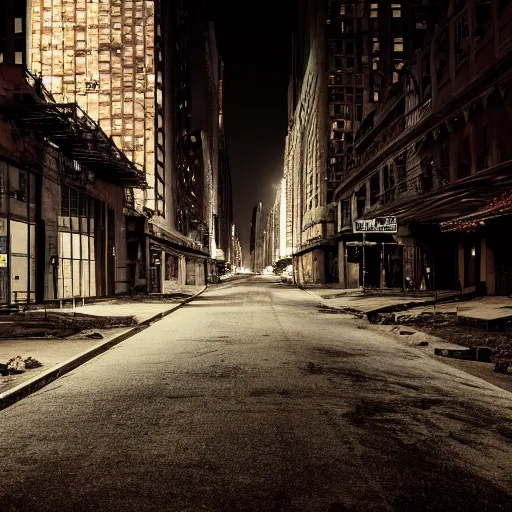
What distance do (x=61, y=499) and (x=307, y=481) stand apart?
5.38 ft

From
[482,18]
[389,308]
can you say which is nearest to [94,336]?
[389,308]

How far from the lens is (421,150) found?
27.0m

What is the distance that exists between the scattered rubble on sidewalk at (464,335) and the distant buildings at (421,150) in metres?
3.65

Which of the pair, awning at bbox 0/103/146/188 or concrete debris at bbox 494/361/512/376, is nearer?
concrete debris at bbox 494/361/512/376

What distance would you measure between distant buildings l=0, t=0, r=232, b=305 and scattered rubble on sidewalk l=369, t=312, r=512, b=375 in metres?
14.3

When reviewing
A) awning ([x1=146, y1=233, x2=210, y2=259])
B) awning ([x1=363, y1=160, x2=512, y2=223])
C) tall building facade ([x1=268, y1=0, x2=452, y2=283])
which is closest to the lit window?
awning ([x1=146, y1=233, x2=210, y2=259])

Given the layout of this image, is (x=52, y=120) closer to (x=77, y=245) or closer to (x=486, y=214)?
(x=77, y=245)

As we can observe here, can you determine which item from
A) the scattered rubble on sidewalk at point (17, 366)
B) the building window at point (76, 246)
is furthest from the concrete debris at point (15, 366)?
the building window at point (76, 246)

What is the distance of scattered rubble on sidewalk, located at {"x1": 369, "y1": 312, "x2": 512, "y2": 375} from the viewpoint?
951 centimetres

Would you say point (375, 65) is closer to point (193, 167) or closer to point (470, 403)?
point (193, 167)

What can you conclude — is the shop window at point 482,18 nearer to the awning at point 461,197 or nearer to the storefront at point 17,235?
the awning at point 461,197

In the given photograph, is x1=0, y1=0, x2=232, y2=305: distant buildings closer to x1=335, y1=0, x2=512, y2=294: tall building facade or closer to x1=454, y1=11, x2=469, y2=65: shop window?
x1=335, y1=0, x2=512, y2=294: tall building facade

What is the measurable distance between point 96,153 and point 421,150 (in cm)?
1691

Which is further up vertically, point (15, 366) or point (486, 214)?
point (486, 214)
